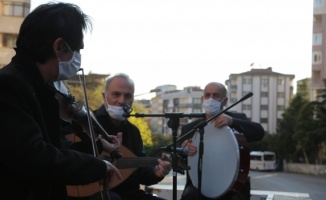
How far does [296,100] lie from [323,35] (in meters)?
8.78

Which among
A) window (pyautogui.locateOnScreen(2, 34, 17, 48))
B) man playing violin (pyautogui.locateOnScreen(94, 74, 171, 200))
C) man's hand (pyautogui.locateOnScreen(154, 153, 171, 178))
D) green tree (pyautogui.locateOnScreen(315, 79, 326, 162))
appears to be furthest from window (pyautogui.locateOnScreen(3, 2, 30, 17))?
man's hand (pyautogui.locateOnScreen(154, 153, 171, 178))

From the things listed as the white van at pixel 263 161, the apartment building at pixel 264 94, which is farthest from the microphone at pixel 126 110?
the apartment building at pixel 264 94

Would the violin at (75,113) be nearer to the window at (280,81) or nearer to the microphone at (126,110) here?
the microphone at (126,110)

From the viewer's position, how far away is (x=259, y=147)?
73.6 m

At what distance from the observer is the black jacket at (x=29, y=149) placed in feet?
6.46

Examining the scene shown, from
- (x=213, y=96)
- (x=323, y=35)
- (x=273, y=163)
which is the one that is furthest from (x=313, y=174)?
(x=213, y=96)

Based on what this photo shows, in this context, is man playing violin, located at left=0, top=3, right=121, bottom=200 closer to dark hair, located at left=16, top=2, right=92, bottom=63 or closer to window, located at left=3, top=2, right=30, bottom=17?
dark hair, located at left=16, top=2, right=92, bottom=63

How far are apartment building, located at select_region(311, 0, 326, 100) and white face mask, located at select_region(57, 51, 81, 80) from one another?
58829mm

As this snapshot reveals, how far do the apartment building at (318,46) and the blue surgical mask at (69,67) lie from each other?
58829 millimetres

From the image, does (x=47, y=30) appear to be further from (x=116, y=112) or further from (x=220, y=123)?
(x=220, y=123)

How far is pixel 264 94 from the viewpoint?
95375 mm

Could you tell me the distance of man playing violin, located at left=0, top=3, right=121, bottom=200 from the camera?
6.50 feet

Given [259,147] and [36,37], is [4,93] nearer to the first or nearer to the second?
[36,37]

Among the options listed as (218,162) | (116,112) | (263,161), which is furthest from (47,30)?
(263,161)
